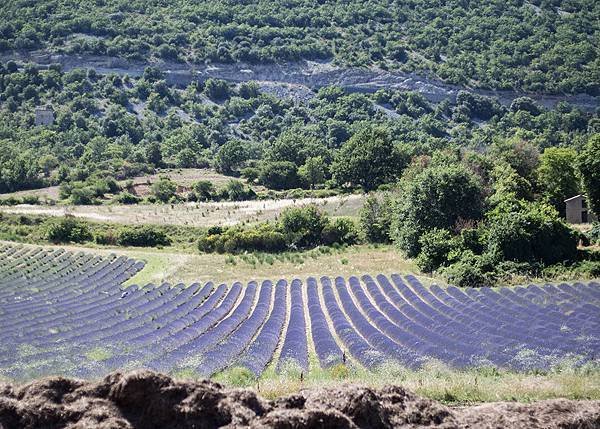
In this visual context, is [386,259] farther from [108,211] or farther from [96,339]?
[108,211]

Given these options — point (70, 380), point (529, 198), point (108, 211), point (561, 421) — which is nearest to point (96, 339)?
point (70, 380)

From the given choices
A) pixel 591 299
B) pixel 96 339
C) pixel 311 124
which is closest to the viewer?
pixel 96 339

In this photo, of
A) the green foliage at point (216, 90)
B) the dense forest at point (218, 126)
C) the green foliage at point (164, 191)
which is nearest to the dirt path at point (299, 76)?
the dense forest at point (218, 126)

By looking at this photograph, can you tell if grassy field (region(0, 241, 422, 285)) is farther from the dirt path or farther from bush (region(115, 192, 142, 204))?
the dirt path

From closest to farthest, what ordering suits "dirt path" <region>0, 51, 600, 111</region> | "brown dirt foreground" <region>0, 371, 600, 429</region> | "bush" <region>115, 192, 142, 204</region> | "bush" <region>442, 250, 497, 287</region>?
"brown dirt foreground" <region>0, 371, 600, 429</region>, "bush" <region>442, 250, 497, 287</region>, "bush" <region>115, 192, 142, 204</region>, "dirt path" <region>0, 51, 600, 111</region>

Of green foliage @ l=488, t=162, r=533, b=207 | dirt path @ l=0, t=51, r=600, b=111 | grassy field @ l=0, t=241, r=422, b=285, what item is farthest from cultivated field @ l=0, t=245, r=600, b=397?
dirt path @ l=0, t=51, r=600, b=111
